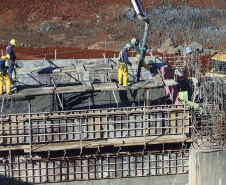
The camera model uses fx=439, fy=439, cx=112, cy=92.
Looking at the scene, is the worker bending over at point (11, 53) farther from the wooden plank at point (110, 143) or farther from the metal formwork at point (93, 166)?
the metal formwork at point (93, 166)

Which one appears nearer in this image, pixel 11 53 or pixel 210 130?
pixel 210 130

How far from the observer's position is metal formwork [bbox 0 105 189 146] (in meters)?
17.6

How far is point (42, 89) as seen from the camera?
18875 millimetres

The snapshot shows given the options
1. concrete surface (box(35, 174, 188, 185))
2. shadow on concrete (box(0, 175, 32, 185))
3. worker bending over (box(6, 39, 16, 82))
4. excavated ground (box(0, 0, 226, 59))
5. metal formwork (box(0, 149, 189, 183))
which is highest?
excavated ground (box(0, 0, 226, 59))

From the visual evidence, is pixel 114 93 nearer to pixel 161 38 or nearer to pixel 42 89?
pixel 42 89

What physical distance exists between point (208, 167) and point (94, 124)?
489cm

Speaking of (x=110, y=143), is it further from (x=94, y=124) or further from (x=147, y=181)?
(x=147, y=181)

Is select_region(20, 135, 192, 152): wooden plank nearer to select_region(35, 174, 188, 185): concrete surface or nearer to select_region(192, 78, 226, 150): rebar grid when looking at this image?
select_region(192, 78, 226, 150): rebar grid

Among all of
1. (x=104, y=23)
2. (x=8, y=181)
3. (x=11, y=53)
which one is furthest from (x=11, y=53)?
(x=104, y=23)

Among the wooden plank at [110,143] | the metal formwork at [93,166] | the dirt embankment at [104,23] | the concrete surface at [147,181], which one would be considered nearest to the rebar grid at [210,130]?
the wooden plank at [110,143]

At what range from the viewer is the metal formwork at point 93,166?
58.7 ft

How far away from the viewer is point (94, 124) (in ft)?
58.5

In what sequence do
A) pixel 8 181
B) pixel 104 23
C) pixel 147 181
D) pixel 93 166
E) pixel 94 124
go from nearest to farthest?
pixel 94 124, pixel 8 181, pixel 93 166, pixel 147 181, pixel 104 23

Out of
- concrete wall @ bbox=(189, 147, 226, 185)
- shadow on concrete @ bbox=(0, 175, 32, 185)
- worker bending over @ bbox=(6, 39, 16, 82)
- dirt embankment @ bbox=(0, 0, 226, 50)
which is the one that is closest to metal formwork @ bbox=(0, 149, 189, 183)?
Result: shadow on concrete @ bbox=(0, 175, 32, 185)
